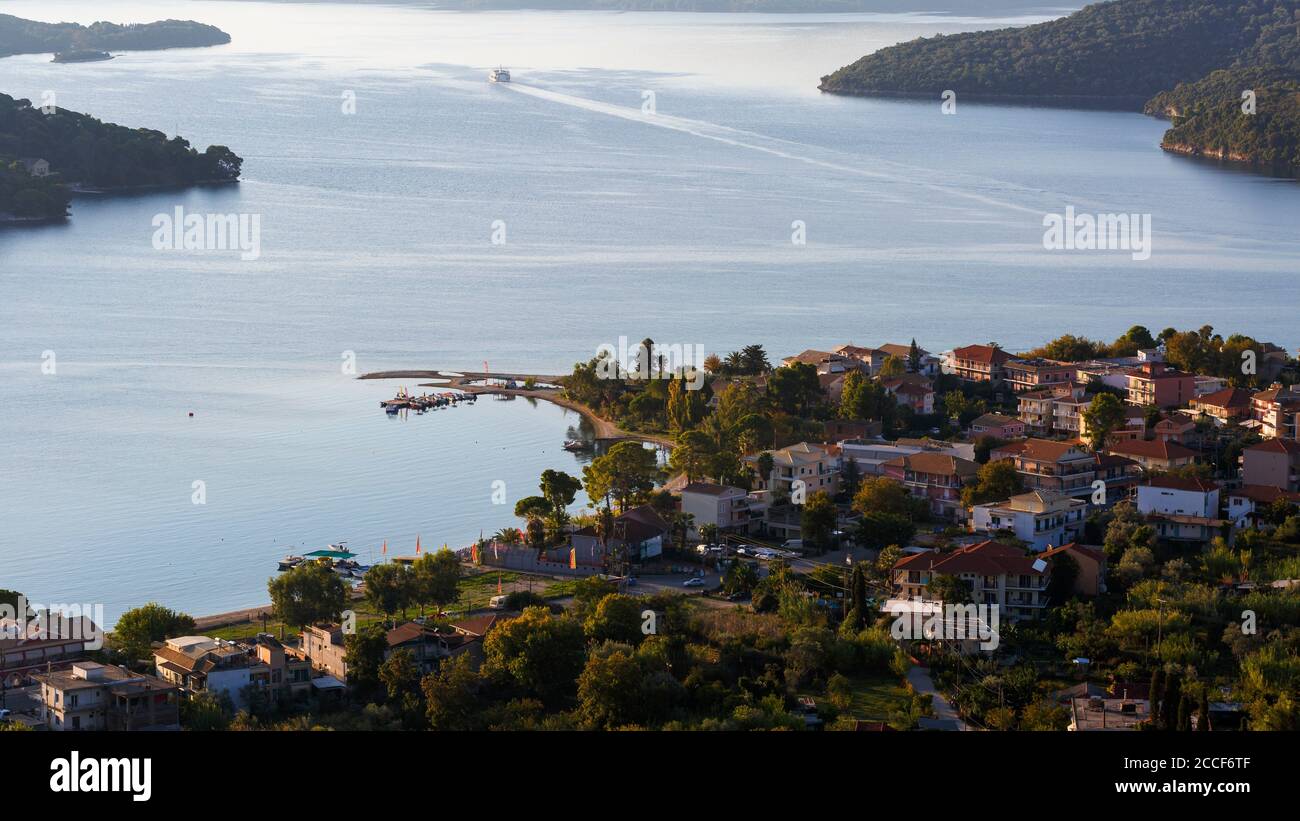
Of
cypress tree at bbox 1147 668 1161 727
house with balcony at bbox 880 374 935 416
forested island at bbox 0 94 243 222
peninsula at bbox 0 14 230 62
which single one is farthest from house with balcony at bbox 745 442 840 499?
peninsula at bbox 0 14 230 62

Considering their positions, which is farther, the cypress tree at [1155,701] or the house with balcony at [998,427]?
the house with balcony at [998,427]

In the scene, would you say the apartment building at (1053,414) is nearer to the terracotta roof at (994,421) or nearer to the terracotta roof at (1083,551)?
the terracotta roof at (994,421)

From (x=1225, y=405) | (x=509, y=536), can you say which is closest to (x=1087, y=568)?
(x=509, y=536)

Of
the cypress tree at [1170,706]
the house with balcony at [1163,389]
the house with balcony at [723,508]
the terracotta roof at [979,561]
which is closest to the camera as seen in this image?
the cypress tree at [1170,706]

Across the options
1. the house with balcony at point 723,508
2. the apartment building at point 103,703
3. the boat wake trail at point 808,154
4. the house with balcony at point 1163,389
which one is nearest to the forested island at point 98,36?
the boat wake trail at point 808,154

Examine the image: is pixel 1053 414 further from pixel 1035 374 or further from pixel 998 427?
pixel 1035 374

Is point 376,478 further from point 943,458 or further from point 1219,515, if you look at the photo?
point 1219,515

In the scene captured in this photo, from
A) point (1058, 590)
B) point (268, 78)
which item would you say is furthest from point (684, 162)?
point (1058, 590)
